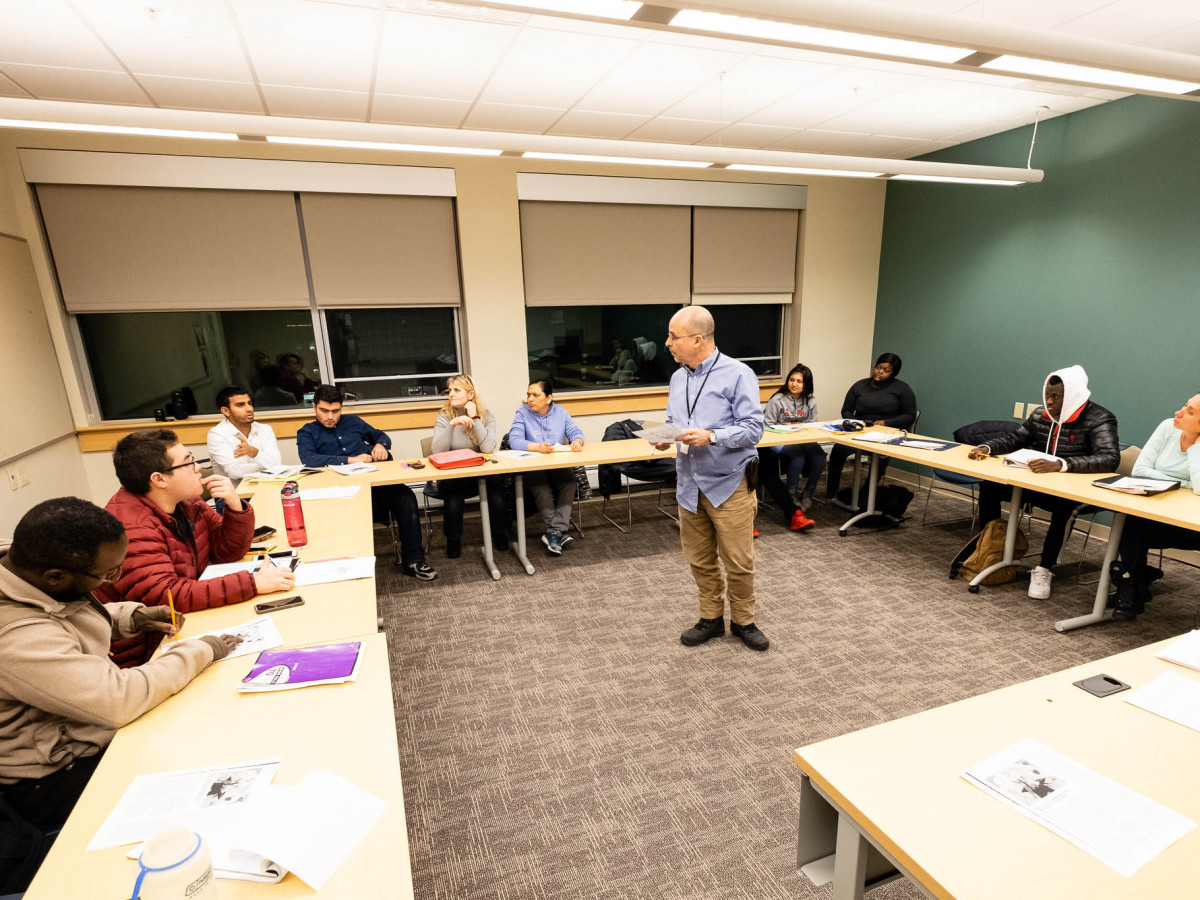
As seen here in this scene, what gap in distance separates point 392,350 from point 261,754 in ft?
14.4

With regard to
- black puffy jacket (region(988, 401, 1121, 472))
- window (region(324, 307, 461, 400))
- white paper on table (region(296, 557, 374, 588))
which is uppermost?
window (region(324, 307, 461, 400))

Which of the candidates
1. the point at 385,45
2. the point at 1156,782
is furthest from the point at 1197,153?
the point at 385,45

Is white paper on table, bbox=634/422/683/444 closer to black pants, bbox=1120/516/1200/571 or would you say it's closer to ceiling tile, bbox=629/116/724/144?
black pants, bbox=1120/516/1200/571

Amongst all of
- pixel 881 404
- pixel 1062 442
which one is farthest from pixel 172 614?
pixel 881 404

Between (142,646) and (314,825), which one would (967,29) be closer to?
(314,825)

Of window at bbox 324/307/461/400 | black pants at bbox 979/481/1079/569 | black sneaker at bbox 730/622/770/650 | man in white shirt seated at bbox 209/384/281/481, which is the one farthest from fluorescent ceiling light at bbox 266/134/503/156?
black pants at bbox 979/481/1079/569

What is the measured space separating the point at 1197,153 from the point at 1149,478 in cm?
226

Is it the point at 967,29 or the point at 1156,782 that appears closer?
the point at 1156,782

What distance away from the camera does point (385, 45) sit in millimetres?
2959

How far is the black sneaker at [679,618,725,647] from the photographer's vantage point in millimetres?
3039

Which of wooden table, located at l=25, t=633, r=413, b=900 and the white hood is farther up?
the white hood

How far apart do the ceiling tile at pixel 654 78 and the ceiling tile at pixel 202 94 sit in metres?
2.07

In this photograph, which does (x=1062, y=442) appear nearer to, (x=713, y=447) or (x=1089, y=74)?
(x=1089, y=74)

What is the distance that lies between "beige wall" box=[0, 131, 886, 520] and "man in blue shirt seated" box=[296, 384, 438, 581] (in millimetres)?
949
